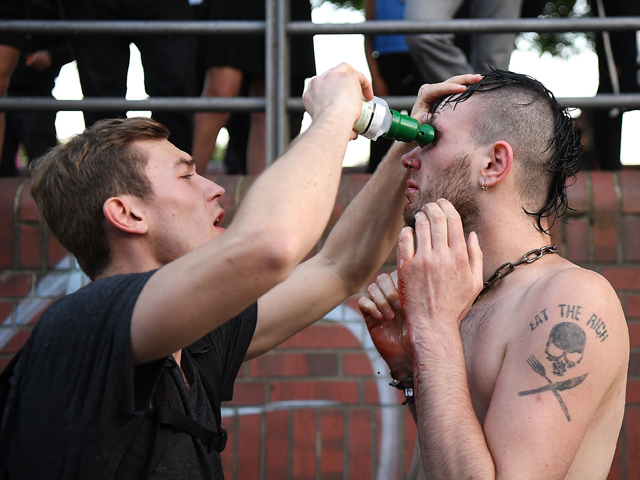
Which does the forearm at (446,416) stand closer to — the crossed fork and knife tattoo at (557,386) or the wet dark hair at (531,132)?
the crossed fork and knife tattoo at (557,386)

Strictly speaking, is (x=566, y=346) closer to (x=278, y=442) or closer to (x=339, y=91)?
(x=339, y=91)

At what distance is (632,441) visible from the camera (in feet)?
10.7

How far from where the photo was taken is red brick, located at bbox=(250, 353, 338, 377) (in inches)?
131

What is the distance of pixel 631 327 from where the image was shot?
3.33 metres

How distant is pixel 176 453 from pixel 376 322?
0.80m

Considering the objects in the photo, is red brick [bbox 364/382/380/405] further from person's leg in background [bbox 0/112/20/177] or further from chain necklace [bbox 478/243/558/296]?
person's leg in background [bbox 0/112/20/177]

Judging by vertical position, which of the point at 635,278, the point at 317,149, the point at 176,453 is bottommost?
the point at 176,453

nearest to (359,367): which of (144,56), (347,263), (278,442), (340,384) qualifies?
(340,384)

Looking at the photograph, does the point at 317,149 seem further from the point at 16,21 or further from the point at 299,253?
the point at 16,21

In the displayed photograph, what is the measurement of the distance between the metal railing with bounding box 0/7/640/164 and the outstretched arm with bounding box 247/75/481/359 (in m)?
1.12

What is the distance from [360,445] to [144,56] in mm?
2506

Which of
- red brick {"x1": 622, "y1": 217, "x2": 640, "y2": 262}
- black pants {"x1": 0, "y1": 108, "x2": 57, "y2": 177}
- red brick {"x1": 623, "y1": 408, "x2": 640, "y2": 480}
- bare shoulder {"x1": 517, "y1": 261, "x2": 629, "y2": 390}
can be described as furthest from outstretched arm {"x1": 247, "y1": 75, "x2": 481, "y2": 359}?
black pants {"x1": 0, "y1": 108, "x2": 57, "y2": 177}

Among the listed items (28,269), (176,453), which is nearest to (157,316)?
(176,453)

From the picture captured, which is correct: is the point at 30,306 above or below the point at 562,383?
below
